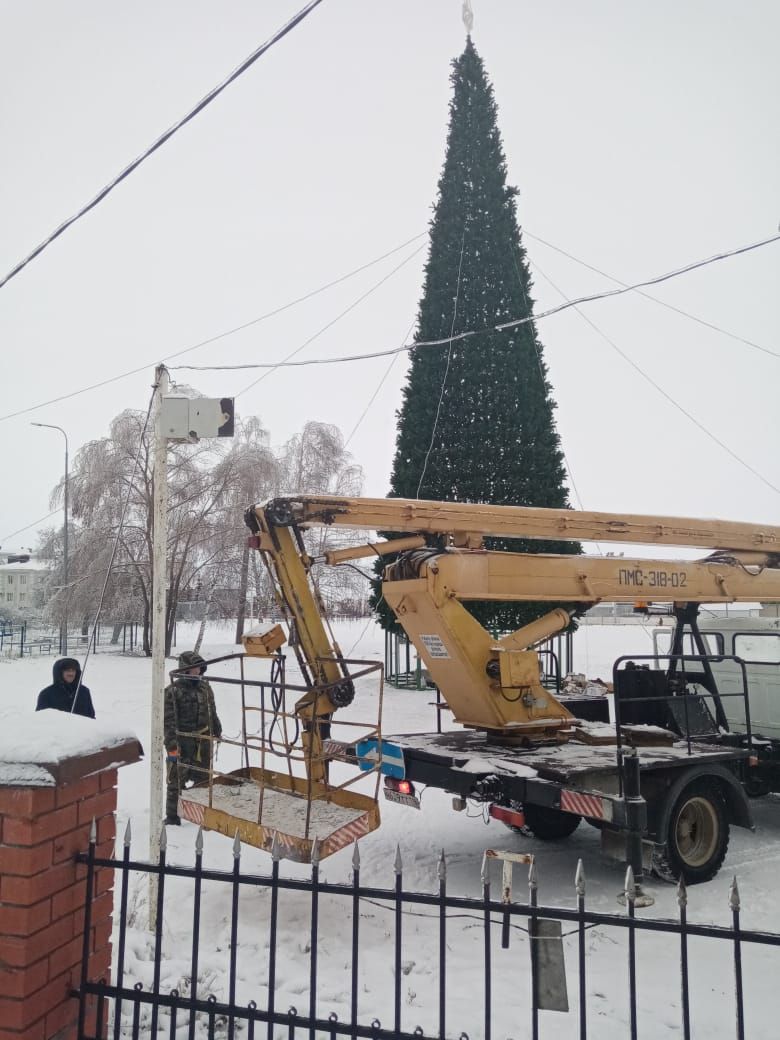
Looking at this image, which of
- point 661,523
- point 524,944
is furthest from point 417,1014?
point 661,523

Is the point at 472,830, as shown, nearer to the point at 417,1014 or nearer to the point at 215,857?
the point at 215,857

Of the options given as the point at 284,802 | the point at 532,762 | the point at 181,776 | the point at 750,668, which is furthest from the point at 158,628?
the point at 750,668

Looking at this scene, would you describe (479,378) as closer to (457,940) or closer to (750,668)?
(750,668)

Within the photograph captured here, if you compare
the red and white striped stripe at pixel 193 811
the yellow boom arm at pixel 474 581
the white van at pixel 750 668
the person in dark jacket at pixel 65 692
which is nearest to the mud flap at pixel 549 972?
the red and white striped stripe at pixel 193 811

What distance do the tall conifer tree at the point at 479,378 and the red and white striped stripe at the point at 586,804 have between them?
1251 centimetres

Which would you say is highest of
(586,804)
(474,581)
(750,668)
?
(474,581)

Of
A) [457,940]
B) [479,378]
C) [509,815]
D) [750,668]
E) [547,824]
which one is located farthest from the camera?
[479,378]

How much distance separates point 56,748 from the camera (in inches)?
113

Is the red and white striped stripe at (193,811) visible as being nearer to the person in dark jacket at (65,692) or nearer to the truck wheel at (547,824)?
the person in dark jacket at (65,692)

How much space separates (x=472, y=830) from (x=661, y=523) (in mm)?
3736

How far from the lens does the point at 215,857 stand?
6.61m

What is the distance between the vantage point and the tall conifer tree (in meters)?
18.9

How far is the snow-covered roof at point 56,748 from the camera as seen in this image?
9.15 ft

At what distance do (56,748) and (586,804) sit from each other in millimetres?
3996
